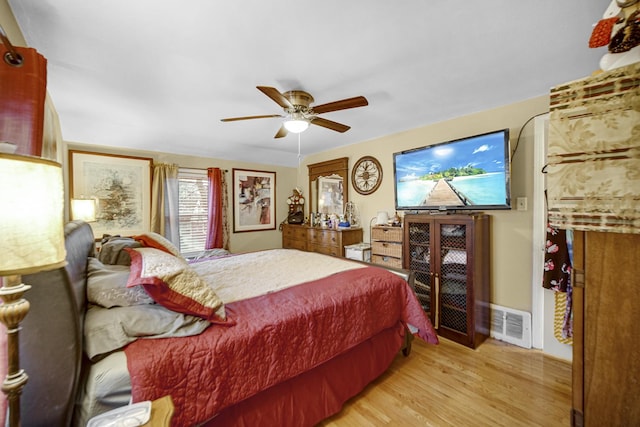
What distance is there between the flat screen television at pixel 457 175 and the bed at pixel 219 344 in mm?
1271

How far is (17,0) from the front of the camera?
1.21 m

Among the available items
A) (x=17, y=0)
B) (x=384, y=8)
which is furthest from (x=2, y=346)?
(x=384, y=8)

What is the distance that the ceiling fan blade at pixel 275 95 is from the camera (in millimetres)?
1689

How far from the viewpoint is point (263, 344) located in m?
1.22

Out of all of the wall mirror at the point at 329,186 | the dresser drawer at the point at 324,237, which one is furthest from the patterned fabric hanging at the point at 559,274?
the wall mirror at the point at 329,186

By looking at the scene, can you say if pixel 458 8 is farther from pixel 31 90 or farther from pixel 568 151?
pixel 31 90

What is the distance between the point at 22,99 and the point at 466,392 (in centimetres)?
302

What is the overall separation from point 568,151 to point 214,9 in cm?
169

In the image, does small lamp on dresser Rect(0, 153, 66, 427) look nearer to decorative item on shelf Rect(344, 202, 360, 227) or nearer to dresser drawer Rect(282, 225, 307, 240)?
decorative item on shelf Rect(344, 202, 360, 227)

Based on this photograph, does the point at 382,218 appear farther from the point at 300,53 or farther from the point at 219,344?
the point at 219,344

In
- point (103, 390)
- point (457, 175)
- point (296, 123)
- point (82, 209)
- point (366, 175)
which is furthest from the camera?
point (366, 175)

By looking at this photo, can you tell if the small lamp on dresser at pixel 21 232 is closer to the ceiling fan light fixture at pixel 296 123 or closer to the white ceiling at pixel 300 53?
the white ceiling at pixel 300 53

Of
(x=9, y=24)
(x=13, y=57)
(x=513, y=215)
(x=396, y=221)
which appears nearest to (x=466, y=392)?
(x=513, y=215)

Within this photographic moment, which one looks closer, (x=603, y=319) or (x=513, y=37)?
(x=603, y=319)
